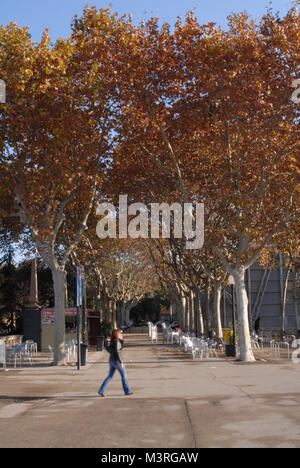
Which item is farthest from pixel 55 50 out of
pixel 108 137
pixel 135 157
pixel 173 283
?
pixel 173 283

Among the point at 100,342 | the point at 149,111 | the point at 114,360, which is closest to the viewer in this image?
the point at 114,360

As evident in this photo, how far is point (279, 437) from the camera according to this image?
336 inches

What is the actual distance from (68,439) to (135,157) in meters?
19.8

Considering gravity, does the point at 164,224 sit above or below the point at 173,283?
above

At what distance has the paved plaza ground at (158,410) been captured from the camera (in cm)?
867

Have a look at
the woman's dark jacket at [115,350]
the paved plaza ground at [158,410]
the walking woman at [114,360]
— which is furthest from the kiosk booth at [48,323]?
the woman's dark jacket at [115,350]

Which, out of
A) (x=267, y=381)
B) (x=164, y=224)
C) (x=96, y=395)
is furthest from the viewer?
(x=164, y=224)

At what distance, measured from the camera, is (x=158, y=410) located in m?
11.6

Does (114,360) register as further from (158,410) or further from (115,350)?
(158,410)

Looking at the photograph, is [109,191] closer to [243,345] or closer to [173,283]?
[243,345]

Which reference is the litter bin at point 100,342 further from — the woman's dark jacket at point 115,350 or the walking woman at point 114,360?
the woman's dark jacket at point 115,350

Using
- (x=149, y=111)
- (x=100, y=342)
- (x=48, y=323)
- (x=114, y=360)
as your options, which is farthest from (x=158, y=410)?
(x=100, y=342)

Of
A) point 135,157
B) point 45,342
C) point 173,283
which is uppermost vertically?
point 135,157

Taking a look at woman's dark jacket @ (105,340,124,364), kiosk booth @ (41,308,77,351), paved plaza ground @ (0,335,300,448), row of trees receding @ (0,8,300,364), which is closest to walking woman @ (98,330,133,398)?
woman's dark jacket @ (105,340,124,364)
